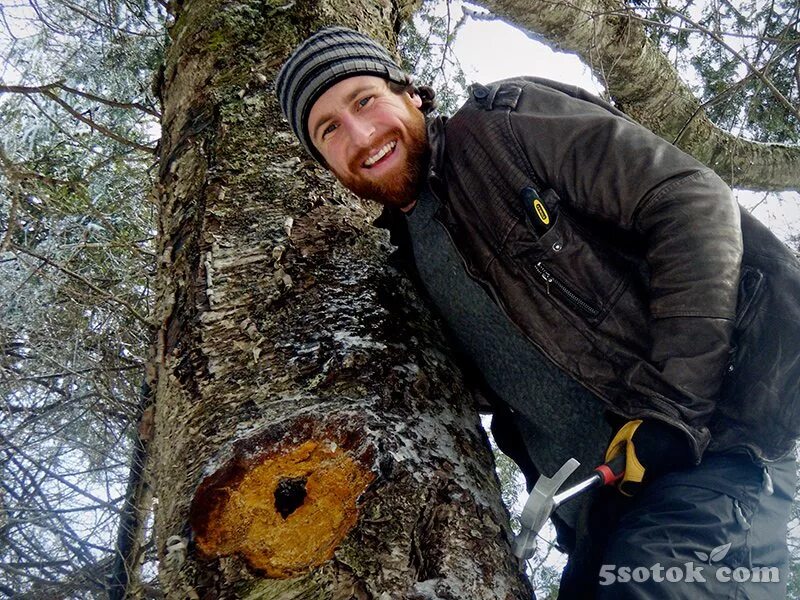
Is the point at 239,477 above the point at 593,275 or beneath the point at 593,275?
beneath

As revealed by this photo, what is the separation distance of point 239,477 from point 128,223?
3.93 meters

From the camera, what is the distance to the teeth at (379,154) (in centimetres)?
163

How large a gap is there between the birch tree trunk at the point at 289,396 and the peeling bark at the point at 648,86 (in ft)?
8.27

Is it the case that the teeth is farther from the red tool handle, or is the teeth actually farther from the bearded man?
the red tool handle

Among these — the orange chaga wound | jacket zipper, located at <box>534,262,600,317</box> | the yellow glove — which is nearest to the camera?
the orange chaga wound

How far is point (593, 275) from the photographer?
1396 millimetres

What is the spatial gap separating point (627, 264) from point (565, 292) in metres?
0.16

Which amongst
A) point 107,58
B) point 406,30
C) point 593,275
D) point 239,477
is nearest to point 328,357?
point 239,477

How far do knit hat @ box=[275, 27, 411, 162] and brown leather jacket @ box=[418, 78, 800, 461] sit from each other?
1.00 feet

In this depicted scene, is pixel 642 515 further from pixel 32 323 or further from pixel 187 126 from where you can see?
pixel 32 323

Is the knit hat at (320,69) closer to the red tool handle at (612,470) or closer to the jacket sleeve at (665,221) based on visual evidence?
the jacket sleeve at (665,221)

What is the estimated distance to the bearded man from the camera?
4.05ft

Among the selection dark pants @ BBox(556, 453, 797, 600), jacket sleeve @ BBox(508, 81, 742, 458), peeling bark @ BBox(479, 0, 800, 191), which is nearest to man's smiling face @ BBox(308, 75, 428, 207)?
jacket sleeve @ BBox(508, 81, 742, 458)

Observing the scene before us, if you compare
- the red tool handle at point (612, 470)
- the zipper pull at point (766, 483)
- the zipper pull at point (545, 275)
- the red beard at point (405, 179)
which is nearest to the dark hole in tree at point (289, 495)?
the red tool handle at point (612, 470)
